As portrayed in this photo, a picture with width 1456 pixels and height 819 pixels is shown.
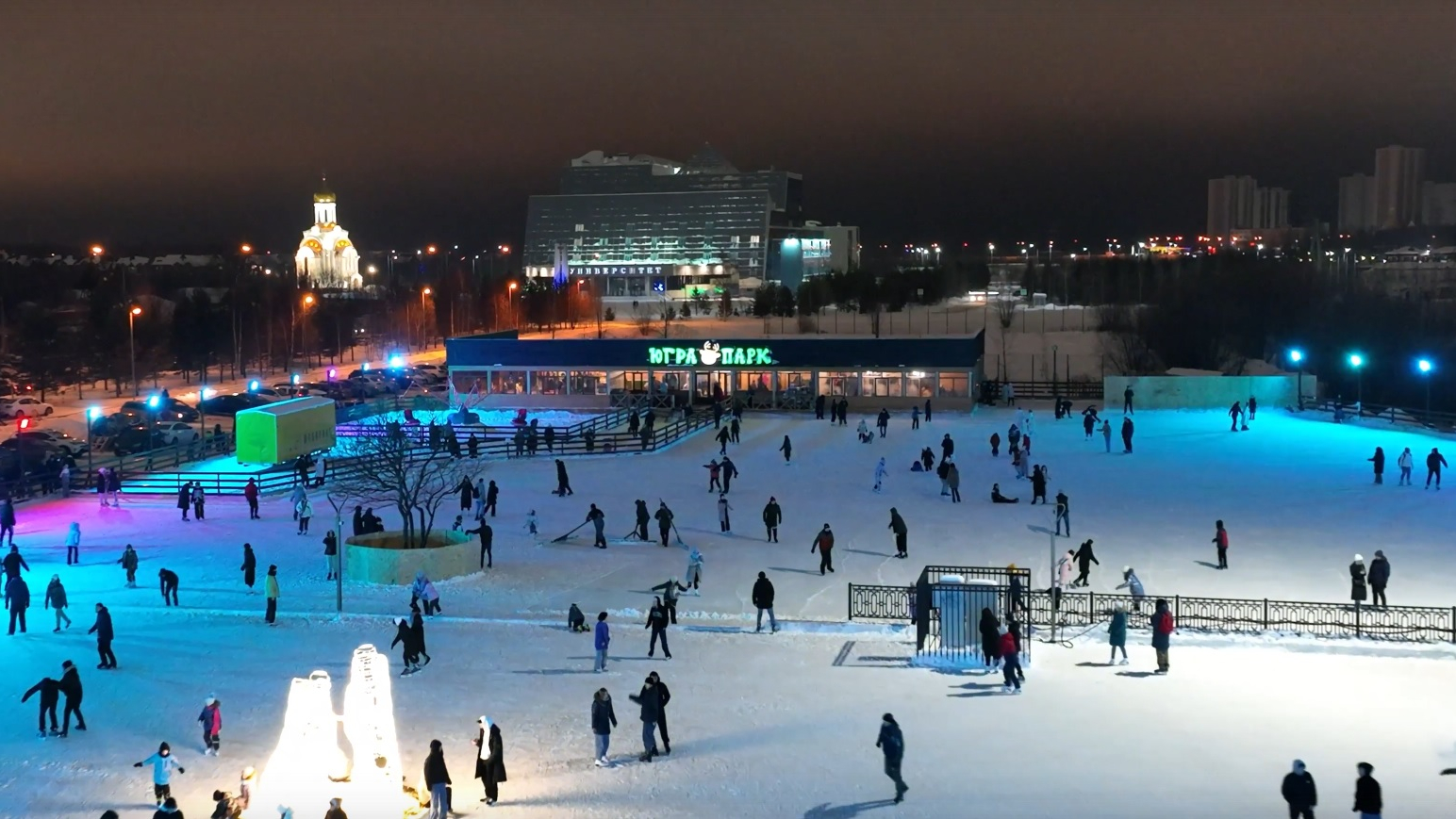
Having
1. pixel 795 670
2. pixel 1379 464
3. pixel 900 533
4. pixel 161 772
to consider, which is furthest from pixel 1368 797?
pixel 1379 464

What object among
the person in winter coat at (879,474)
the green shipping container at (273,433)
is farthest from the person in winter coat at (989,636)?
the green shipping container at (273,433)

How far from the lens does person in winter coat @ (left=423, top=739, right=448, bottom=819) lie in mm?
11141

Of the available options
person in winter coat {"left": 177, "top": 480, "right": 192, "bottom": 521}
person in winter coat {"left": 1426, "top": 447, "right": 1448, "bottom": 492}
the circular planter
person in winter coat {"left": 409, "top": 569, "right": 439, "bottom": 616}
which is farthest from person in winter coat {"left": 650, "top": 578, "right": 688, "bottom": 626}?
person in winter coat {"left": 1426, "top": 447, "right": 1448, "bottom": 492}

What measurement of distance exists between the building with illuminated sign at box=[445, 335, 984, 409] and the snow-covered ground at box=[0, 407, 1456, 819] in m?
16.9

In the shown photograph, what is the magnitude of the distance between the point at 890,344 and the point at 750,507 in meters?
19.8

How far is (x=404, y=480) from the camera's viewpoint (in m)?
22.0

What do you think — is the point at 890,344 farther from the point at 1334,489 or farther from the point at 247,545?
the point at 247,545

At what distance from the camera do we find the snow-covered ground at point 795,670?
12008mm

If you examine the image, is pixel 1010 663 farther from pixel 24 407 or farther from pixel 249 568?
pixel 24 407

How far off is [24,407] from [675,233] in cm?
10300

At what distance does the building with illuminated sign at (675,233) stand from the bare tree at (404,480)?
363 feet

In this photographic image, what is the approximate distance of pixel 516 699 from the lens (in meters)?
14.8

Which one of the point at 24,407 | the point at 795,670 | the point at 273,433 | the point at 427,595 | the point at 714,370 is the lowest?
the point at 795,670

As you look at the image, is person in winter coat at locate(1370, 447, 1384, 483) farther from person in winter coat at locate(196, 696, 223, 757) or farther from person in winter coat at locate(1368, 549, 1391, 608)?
person in winter coat at locate(196, 696, 223, 757)
